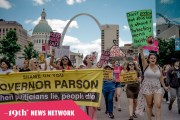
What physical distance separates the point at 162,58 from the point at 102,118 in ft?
164

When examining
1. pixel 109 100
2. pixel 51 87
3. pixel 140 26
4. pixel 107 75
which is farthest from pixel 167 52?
pixel 51 87

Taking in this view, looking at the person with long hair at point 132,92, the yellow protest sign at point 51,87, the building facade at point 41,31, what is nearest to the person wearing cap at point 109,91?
the person with long hair at point 132,92

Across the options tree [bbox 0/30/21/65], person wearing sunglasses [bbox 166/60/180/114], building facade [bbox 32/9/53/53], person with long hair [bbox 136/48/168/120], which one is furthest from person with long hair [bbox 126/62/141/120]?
building facade [bbox 32/9/53/53]

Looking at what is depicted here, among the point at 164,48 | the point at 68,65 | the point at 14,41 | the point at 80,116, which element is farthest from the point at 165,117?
the point at 14,41

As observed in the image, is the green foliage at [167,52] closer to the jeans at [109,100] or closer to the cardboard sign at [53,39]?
the cardboard sign at [53,39]

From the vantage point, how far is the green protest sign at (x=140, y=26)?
372 inches

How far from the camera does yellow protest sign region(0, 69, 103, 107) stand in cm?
655

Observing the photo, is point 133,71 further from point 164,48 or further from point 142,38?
point 164,48

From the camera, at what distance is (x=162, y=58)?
5941 centimetres

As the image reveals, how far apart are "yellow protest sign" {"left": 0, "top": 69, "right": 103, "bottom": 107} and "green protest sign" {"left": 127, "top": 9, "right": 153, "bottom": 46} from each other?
3.03 meters

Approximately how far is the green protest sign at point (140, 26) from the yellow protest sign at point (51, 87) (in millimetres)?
3029

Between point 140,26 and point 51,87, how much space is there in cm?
405

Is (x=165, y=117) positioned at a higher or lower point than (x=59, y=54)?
lower

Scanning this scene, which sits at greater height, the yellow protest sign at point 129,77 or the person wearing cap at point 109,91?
the yellow protest sign at point 129,77
